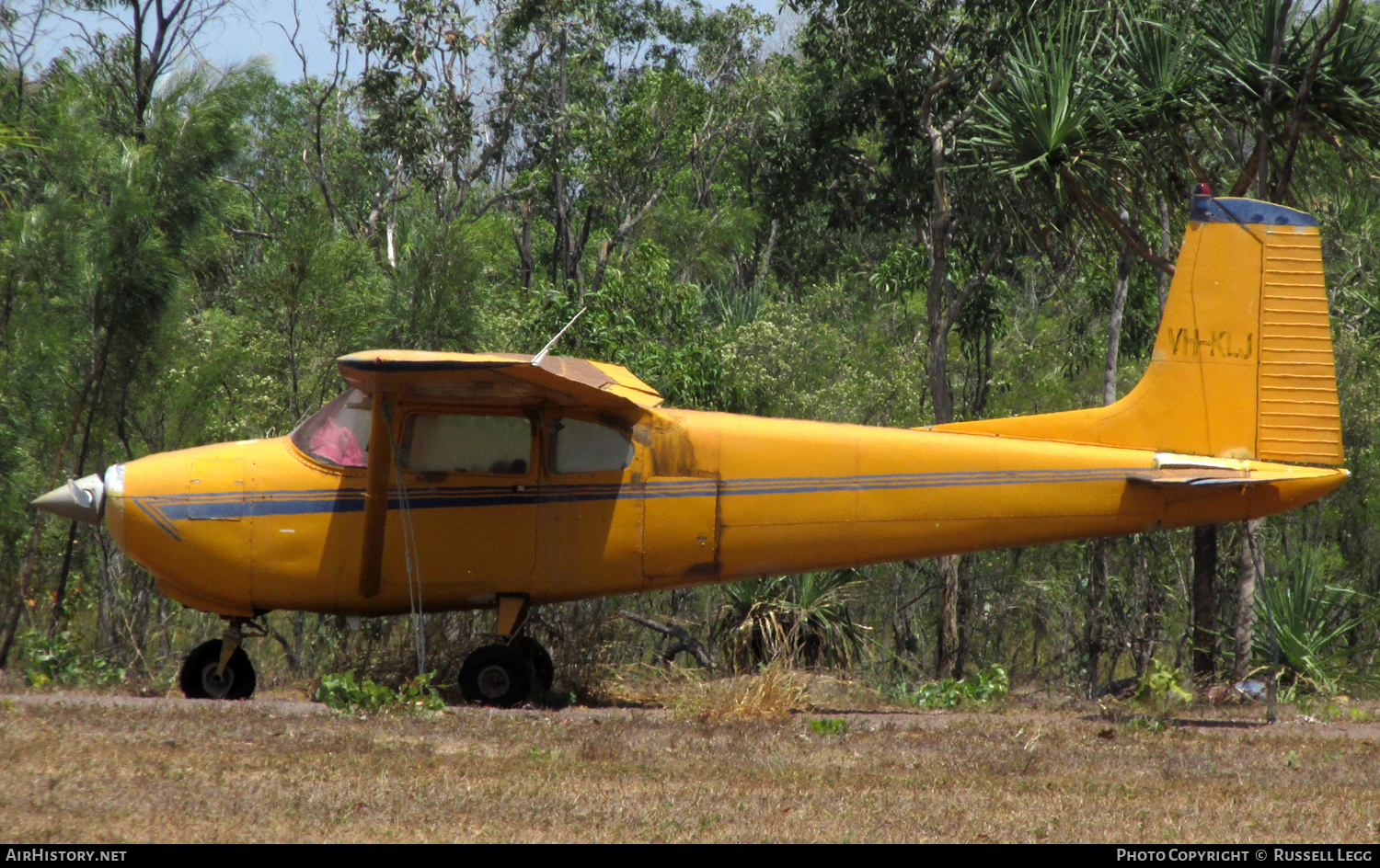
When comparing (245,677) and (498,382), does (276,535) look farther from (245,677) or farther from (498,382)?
Result: (498,382)

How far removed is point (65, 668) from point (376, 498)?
3564 millimetres

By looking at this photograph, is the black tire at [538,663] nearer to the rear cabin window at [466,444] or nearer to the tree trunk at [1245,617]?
the rear cabin window at [466,444]

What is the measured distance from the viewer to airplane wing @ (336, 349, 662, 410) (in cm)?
782

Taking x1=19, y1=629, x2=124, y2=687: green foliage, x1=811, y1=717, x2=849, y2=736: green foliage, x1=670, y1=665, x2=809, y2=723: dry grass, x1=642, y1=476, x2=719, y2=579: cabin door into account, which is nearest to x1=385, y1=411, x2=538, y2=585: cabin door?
x1=642, y1=476, x2=719, y2=579: cabin door

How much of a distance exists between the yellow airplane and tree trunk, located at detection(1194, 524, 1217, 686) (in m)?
3.69

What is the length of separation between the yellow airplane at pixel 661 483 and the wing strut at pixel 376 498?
0.6 inches

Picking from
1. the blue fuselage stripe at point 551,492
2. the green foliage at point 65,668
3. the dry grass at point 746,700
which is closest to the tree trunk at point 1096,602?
the blue fuselage stripe at point 551,492

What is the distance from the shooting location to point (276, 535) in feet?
29.3

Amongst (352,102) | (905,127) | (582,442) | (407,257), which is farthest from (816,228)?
(582,442)

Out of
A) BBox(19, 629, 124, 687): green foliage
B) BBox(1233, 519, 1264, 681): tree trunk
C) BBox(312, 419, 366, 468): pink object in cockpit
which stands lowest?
BBox(19, 629, 124, 687): green foliage

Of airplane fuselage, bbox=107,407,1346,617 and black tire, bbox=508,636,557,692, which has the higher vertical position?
airplane fuselage, bbox=107,407,1346,617

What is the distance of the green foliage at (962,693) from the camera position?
997 centimetres

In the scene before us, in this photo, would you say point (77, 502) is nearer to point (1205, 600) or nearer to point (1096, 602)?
point (1205, 600)

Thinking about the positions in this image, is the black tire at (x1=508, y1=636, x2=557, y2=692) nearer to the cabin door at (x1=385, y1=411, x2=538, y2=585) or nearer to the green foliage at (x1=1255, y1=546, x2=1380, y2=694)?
the cabin door at (x1=385, y1=411, x2=538, y2=585)
